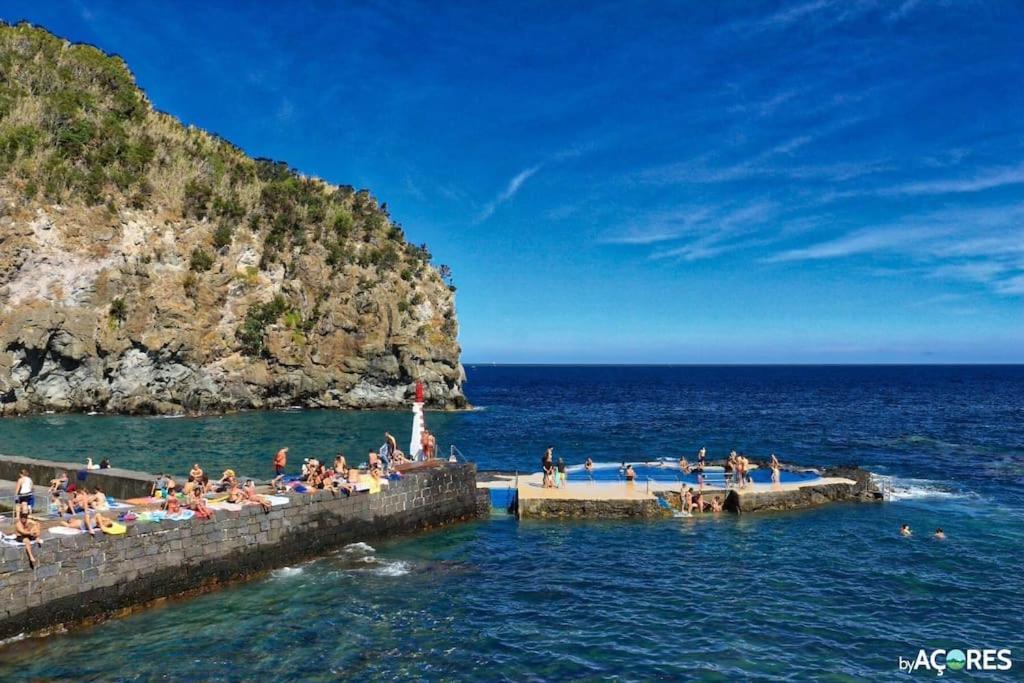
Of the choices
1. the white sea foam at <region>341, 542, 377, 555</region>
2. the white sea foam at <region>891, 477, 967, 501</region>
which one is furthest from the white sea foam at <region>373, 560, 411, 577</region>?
the white sea foam at <region>891, 477, 967, 501</region>

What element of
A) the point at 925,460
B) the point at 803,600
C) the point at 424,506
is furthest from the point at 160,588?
the point at 925,460

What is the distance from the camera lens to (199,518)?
16.9 m

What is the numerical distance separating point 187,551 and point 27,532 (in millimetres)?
3667

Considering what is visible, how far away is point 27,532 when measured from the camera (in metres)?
13.7

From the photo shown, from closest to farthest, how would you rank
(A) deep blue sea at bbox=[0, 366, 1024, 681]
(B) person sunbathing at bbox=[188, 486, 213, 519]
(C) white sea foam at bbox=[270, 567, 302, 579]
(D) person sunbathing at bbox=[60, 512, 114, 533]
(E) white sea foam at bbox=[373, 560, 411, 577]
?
(A) deep blue sea at bbox=[0, 366, 1024, 681], (D) person sunbathing at bbox=[60, 512, 114, 533], (B) person sunbathing at bbox=[188, 486, 213, 519], (C) white sea foam at bbox=[270, 567, 302, 579], (E) white sea foam at bbox=[373, 560, 411, 577]

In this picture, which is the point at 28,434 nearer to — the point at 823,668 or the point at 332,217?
the point at 332,217

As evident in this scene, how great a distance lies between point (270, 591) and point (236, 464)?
803 inches

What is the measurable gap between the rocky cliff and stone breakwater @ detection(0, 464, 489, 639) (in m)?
46.3

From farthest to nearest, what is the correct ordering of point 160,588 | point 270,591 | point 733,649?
point 270,591 → point 160,588 → point 733,649

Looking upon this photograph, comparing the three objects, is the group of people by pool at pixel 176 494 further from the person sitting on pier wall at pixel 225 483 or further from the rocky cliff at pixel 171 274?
the rocky cliff at pixel 171 274

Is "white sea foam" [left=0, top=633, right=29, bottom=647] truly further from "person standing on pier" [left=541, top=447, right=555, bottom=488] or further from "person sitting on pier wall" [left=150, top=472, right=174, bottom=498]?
"person standing on pier" [left=541, top=447, right=555, bottom=488]

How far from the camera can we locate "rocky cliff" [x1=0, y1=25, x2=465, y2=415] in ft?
188

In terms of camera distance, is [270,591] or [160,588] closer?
[160,588]

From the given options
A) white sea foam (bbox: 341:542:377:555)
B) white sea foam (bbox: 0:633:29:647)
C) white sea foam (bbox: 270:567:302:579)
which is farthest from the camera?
white sea foam (bbox: 341:542:377:555)
